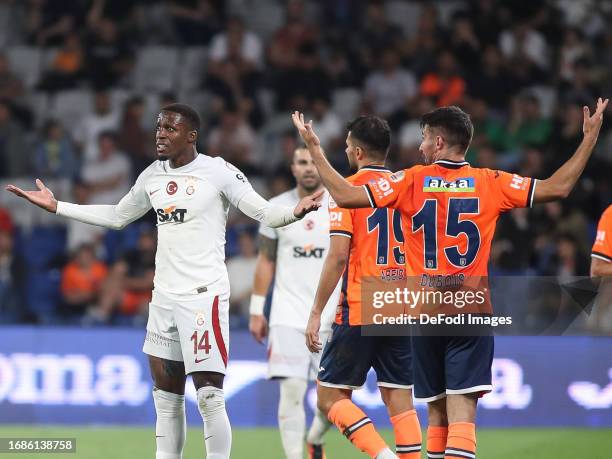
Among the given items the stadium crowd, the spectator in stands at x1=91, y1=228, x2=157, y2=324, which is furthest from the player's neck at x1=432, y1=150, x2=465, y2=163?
the spectator in stands at x1=91, y1=228, x2=157, y2=324

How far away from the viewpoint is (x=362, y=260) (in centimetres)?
750

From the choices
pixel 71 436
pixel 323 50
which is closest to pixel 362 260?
pixel 71 436

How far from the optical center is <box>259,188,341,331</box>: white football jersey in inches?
353

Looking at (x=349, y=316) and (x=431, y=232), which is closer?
(x=431, y=232)

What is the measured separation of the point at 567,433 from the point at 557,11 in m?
8.28

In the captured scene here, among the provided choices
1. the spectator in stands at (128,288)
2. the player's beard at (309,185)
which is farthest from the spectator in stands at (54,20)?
the player's beard at (309,185)

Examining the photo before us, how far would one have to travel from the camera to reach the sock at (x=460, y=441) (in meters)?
6.69

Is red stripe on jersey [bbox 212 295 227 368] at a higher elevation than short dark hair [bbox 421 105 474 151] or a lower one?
lower

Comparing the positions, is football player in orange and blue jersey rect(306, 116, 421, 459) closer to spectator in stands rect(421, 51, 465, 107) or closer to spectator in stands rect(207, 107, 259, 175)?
spectator in stands rect(207, 107, 259, 175)

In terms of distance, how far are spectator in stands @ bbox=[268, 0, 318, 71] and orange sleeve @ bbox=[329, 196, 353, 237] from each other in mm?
9419

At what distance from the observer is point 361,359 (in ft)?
24.5

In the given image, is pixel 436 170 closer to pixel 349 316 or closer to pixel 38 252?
pixel 349 316

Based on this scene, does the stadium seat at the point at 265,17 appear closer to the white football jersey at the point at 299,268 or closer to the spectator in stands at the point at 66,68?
the spectator in stands at the point at 66,68

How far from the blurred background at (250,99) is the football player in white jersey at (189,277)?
4834 mm
